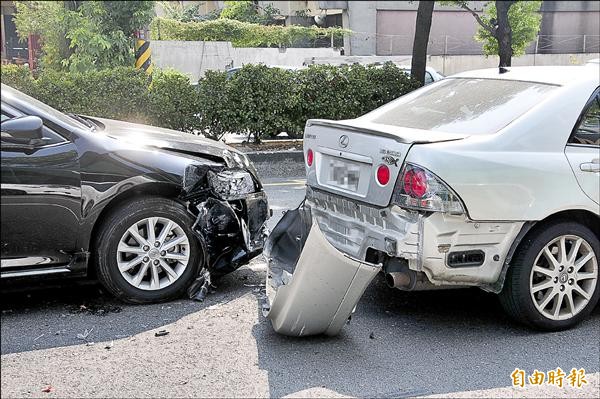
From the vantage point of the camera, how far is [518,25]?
19.9 metres

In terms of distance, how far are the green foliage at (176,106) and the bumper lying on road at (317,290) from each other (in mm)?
6172

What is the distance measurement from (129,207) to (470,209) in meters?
2.20

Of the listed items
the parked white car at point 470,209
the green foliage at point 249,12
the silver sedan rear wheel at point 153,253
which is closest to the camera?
the parked white car at point 470,209

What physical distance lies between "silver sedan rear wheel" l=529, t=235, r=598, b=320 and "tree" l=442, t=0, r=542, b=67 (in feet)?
30.3

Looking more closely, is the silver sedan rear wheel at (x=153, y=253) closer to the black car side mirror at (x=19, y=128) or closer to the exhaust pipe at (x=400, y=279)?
the black car side mirror at (x=19, y=128)

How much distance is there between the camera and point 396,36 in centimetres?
1486

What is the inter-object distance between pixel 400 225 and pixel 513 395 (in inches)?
43.5

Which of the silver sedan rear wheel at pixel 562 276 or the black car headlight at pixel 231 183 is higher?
the black car headlight at pixel 231 183

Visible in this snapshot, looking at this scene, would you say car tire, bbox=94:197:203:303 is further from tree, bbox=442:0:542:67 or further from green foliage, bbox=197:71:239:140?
tree, bbox=442:0:542:67

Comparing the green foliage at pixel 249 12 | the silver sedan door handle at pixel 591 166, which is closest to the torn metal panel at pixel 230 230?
the green foliage at pixel 249 12

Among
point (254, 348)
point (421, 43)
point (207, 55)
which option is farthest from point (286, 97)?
point (254, 348)

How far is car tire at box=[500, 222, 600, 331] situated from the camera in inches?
162

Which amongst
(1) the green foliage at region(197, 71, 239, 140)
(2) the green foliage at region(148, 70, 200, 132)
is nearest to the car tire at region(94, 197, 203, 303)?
(2) the green foliage at region(148, 70, 200, 132)

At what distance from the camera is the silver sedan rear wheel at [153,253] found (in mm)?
4520
